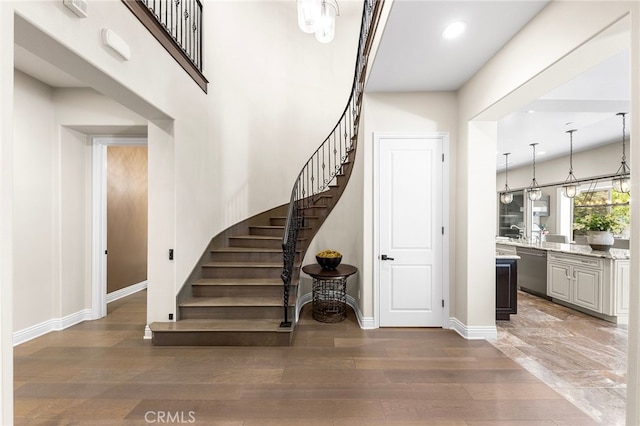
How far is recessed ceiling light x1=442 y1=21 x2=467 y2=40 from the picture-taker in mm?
2295

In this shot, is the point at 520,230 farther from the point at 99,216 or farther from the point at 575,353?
the point at 99,216

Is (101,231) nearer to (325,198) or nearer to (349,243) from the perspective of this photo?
(325,198)

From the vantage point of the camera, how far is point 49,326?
3486 millimetres

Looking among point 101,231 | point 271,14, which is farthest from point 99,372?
point 271,14

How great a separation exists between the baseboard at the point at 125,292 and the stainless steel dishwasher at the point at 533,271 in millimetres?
7264

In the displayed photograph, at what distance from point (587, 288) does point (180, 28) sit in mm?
6548

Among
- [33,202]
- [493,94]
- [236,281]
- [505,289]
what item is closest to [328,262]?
[236,281]

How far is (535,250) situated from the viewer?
16.9ft

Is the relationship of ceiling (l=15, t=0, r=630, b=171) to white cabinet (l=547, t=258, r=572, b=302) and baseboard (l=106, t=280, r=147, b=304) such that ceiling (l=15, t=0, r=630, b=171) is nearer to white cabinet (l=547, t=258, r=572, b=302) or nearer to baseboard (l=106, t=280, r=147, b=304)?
white cabinet (l=547, t=258, r=572, b=302)

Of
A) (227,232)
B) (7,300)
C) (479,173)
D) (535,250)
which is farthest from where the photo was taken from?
(535,250)

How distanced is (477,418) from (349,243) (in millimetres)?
2571

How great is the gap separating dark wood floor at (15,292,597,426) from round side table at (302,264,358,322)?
0.52 m

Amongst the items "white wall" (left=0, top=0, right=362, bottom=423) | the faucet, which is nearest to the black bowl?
"white wall" (left=0, top=0, right=362, bottom=423)

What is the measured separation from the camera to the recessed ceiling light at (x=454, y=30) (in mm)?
2295
